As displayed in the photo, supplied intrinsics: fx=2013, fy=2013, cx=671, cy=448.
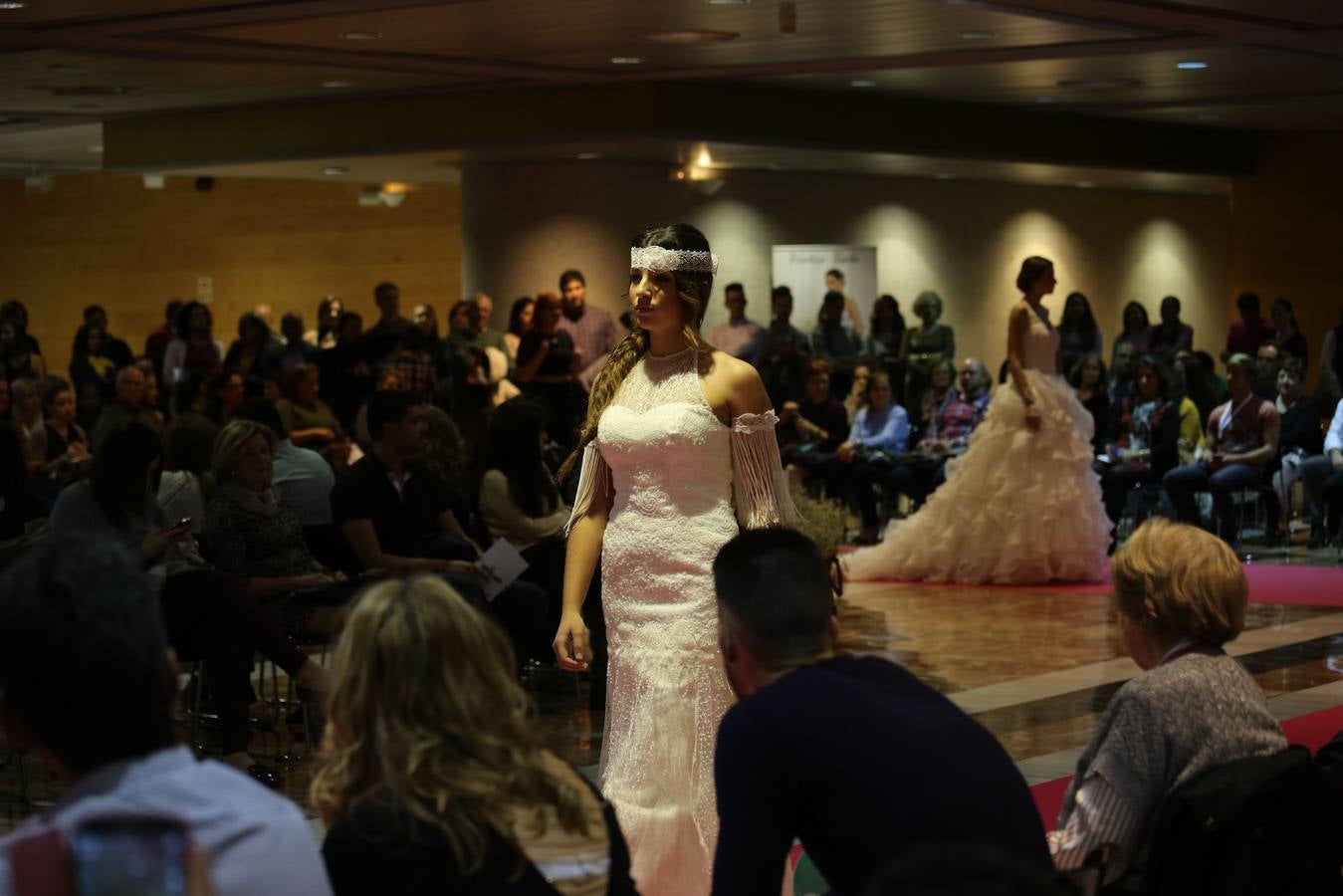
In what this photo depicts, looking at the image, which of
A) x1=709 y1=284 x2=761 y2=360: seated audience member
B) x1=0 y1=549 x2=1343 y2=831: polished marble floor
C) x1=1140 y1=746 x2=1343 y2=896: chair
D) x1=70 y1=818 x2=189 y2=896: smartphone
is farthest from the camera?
x1=709 y1=284 x2=761 y2=360: seated audience member

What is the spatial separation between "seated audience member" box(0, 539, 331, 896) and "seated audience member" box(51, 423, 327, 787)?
13.9 feet

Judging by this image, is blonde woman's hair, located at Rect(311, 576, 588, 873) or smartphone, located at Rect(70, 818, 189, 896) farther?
blonde woman's hair, located at Rect(311, 576, 588, 873)

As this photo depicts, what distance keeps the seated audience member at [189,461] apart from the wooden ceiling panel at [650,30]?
9.89ft

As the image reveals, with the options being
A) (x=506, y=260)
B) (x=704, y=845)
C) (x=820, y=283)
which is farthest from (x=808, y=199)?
(x=704, y=845)

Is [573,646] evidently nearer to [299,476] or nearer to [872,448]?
[299,476]

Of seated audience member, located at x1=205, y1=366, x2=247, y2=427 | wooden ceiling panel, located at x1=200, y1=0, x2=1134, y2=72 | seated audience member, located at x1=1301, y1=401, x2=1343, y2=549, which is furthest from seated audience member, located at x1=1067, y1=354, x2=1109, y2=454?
seated audience member, located at x1=205, y1=366, x2=247, y2=427

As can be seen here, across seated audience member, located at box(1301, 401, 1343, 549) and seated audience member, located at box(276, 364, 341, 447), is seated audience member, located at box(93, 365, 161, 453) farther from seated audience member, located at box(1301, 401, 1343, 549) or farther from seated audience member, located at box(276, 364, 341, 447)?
seated audience member, located at box(1301, 401, 1343, 549)

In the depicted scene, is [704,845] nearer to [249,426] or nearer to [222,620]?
[222,620]

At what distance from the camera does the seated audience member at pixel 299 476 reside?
300 inches

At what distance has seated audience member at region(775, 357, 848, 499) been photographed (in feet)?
43.5

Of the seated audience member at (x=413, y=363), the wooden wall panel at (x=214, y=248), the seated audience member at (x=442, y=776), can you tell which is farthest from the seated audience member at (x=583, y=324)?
the seated audience member at (x=442, y=776)

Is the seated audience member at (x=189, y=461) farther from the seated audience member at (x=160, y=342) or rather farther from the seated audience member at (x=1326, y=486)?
the seated audience member at (x=160, y=342)

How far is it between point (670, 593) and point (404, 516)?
2.88 meters

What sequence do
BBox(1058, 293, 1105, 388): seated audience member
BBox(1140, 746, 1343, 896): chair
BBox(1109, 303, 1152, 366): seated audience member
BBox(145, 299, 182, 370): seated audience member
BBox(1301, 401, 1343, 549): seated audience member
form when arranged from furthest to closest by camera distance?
BBox(1109, 303, 1152, 366): seated audience member
BBox(1058, 293, 1105, 388): seated audience member
BBox(145, 299, 182, 370): seated audience member
BBox(1301, 401, 1343, 549): seated audience member
BBox(1140, 746, 1343, 896): chair
